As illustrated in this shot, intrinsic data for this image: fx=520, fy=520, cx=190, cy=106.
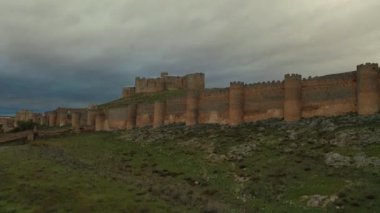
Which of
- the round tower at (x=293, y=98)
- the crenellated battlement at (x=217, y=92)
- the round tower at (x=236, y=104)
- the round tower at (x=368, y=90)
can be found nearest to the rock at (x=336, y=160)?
the round tower at (x=368, y=90)

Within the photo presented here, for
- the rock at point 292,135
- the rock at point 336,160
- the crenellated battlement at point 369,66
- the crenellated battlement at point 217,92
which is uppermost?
the crenellated battlement at point 369,66

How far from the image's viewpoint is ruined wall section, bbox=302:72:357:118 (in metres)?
37.8

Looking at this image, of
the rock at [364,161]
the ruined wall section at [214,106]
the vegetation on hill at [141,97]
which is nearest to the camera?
the rock at [364,161]

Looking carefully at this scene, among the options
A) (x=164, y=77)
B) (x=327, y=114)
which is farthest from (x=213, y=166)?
(x=164, y=77)

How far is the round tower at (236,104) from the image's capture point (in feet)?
150

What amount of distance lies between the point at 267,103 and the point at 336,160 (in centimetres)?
1596

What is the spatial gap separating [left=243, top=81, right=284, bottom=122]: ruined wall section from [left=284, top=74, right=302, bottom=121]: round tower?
130 centimetres

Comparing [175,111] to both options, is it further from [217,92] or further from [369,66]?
[369,66]

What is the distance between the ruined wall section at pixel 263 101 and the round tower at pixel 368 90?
7.65 metres

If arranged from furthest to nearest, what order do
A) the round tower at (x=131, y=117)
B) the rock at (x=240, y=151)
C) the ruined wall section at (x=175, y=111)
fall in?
1. the round tower at (x=131, y=117)
2. the ruined wall section at (x=175, y=111)
3. the rock at (x=240, y=151)

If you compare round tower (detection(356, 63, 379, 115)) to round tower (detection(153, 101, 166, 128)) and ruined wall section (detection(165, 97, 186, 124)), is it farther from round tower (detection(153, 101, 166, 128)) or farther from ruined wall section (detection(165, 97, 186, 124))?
round tower (detection(153, 101, 166, 128))

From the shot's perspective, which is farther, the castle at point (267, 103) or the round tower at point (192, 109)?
the round tower at point (192, 109)

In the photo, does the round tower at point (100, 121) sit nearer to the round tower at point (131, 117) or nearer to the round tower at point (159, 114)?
the round tower at point (131, 117)

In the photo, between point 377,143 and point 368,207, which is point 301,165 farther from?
point 368,207
